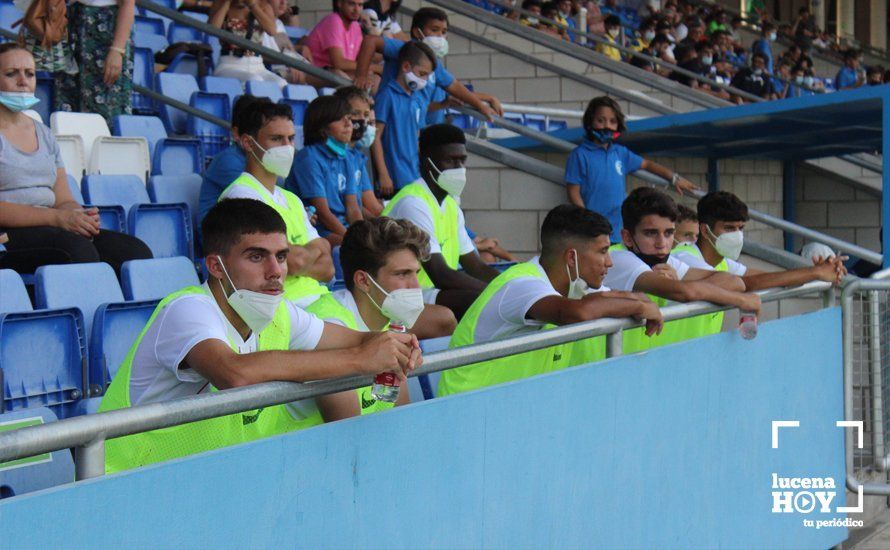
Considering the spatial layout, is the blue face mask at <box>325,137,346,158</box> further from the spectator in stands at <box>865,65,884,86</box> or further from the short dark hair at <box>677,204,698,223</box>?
the spectator in stands at <box>865,65,884,86</box>

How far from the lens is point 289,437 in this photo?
2477mm

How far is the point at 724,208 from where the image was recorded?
6277mm

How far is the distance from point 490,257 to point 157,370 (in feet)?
16.2

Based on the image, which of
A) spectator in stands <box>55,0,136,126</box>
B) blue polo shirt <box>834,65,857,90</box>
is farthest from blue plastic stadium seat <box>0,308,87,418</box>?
blue polo shirt <box>834,65,857,90</box>

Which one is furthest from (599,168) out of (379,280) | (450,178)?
(379,280)

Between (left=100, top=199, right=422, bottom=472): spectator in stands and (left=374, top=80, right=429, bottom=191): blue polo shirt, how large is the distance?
4.50 meters

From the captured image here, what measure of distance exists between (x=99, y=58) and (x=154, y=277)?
264cm

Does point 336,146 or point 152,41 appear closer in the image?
point 336,146

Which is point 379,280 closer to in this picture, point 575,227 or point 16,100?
point 575,227

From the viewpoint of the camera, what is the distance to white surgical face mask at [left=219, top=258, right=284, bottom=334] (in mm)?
3158

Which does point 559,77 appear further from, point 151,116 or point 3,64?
point 3,64

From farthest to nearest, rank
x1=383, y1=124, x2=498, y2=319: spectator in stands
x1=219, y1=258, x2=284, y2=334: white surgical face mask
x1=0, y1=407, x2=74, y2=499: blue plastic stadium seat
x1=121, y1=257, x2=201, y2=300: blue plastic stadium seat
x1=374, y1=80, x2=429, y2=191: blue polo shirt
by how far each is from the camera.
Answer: x1=374, y1=80, x2=429, y2=191: blue polo shirt
x1=383, y1=124, x2=498, y2=319: spectator in stands
x1=121, y1=257, x2=201, y2=300: blue plastic stadium seat
x1=219, y1=258, x2=284, y2=334: white surgical face mask
x1=0, y1=407, x2=74, y2=499: blue plastic stadium seat

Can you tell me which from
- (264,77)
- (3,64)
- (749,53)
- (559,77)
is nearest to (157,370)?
(3,64)

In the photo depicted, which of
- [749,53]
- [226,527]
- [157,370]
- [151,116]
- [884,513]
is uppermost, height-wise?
[749,53]
